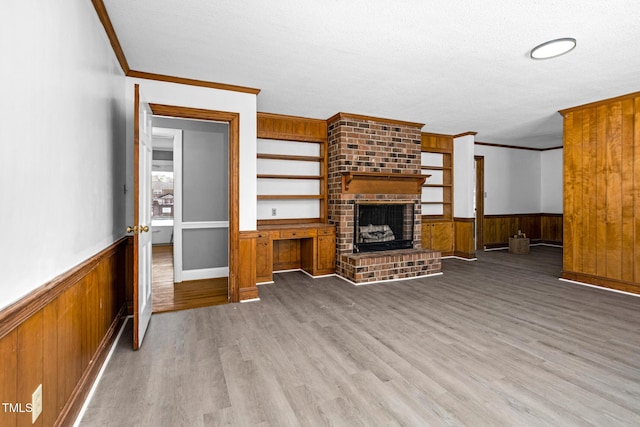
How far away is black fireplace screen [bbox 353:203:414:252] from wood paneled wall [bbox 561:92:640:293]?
Answer: 2270mm

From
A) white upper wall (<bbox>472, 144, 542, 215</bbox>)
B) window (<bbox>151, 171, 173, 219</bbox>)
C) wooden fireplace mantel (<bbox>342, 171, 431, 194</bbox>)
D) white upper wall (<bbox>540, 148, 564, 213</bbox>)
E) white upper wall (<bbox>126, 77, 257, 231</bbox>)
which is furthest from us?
window (<bbox>151, 171, 173, 219</bbox>)

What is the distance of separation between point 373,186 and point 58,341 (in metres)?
4.33

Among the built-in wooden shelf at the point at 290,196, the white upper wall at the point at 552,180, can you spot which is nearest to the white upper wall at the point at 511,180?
the white upper wall at the point at 552,180

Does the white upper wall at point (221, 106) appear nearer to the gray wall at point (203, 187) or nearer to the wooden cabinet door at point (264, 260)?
the wooden cabinet door at point (264, 260)

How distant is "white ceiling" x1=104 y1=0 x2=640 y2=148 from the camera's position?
229cm

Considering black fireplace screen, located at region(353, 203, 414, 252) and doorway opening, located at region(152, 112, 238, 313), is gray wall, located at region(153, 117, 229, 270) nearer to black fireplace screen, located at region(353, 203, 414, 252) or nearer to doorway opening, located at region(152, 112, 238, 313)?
doorway opening, located at region(152, 112, 238, 313)

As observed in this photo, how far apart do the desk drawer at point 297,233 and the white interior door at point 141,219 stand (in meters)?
1.92

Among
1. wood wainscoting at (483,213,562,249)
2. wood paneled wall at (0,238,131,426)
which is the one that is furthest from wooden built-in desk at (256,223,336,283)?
wood wainscoting at (483,213,562,249)

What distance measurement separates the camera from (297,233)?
15.7 ft

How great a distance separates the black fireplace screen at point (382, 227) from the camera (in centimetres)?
521

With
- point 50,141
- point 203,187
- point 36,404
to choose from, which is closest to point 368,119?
point 203,187

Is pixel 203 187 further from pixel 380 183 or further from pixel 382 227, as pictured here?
pixel 382 227

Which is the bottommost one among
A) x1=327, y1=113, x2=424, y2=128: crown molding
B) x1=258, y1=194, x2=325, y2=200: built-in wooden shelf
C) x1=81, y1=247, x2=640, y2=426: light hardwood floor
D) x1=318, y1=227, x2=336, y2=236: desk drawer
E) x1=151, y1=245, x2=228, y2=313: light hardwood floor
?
x1=81, y1=247, x2=640, y2=426: light hardwood floor

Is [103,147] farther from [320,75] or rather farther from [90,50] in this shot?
[320,75]
